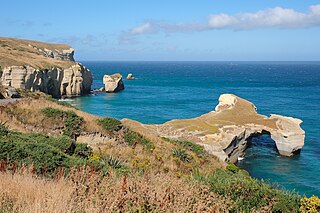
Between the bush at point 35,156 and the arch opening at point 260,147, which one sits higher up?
the bush at point 35,156

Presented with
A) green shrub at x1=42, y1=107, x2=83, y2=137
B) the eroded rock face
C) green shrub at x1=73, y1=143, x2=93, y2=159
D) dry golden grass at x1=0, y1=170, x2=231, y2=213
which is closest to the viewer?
A: dry golden grass at x1=0, y1=170, x2=231, y2=213

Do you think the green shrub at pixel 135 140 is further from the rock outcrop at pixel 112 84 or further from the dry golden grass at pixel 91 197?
the rock outcrop at pixel 112 84

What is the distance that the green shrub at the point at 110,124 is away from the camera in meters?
21.1

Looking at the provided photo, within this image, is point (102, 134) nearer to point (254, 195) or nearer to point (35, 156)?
point (35, 156)

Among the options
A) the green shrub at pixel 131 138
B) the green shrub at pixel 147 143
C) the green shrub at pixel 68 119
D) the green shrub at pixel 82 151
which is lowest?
the green shrub at pixel 147 143

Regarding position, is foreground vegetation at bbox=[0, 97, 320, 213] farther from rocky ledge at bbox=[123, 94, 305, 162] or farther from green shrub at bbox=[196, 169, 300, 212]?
rocky ledge at bbox=[123, 94, 305, 162]

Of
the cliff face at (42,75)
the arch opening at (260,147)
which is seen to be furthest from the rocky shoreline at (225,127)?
the arch opening at (260,147)

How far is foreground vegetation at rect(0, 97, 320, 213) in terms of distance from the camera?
5.52 m

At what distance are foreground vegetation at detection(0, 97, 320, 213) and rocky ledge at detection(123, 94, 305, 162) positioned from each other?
47.2 feet

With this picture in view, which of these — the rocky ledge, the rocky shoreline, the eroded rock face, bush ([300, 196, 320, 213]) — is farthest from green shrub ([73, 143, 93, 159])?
the eroded rock face

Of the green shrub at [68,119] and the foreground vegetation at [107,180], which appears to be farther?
the green shrub at [68,119]

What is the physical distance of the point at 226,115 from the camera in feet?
148

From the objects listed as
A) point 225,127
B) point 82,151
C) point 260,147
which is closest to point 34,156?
point 82,151

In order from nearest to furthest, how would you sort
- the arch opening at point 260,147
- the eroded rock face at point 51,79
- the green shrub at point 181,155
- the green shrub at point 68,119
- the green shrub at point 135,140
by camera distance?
1. the green shrub at point 68,119
2. the green shrub at point 181,155
3. the green shrub at point 135,140
4. the arch opening at point 260,147
5. the eroded rock face at point 51,79
